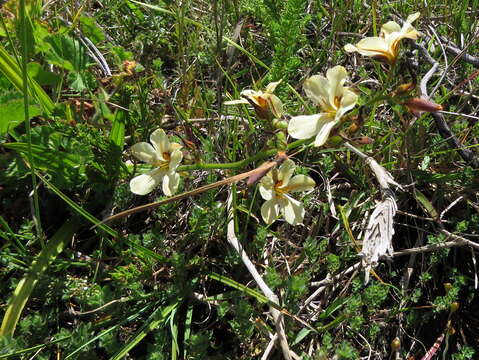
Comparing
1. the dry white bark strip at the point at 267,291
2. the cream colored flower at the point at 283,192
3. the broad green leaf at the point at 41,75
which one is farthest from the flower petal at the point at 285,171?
the broad green leaf at the point at 41,75

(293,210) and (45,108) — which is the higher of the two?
(45,108)

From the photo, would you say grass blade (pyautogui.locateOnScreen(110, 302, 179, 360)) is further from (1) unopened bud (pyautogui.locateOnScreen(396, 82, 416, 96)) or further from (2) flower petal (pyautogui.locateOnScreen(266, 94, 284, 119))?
(1) unopened bud (pyautogui.locateOnScreen(396, 82, 416, 96))

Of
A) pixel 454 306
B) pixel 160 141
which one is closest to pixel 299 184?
pixel 160 141

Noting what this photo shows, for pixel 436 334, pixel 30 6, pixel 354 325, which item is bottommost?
pixel 436 334

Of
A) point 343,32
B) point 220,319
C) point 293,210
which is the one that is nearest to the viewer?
point 293,210

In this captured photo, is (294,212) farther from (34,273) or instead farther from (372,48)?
(34,273)

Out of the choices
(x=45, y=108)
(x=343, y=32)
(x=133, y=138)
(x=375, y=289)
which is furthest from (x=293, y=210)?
(x=343, y=32)

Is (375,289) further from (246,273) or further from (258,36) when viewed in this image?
(258,36)

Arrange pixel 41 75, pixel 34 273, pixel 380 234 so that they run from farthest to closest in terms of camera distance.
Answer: pixel 41 75, pixel 34 273, pixel 380 234
